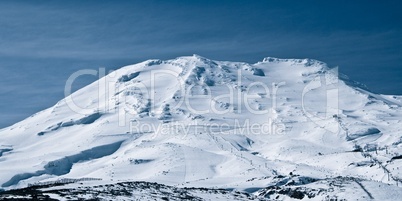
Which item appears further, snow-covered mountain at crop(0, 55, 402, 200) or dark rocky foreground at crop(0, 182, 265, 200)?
snow-covered mountain at crop(0, 55, 402, 200)

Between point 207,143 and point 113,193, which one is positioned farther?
point 207,143

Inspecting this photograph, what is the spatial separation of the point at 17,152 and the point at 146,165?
53506 mm

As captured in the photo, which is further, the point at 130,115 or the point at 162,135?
the point at 130,115

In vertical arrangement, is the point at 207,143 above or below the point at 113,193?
below

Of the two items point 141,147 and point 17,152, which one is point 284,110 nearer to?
point 141,147

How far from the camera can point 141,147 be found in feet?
529

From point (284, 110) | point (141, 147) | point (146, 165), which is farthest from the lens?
point (284, 110)

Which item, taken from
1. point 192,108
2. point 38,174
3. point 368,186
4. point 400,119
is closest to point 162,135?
point 192,108

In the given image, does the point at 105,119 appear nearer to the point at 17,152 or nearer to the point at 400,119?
the point at 17,152

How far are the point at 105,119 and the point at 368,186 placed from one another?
13362 cm

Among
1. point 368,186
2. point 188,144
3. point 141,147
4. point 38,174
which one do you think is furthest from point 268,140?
point 368,186

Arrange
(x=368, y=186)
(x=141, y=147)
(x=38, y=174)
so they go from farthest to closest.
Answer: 1. (x=141, y=147)
2. (x=38, y=174)
3. (x=368, y=186)

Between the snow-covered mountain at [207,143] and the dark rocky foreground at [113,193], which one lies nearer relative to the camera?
the dark rocky foreground at [113,193]

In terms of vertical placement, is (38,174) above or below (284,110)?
below
